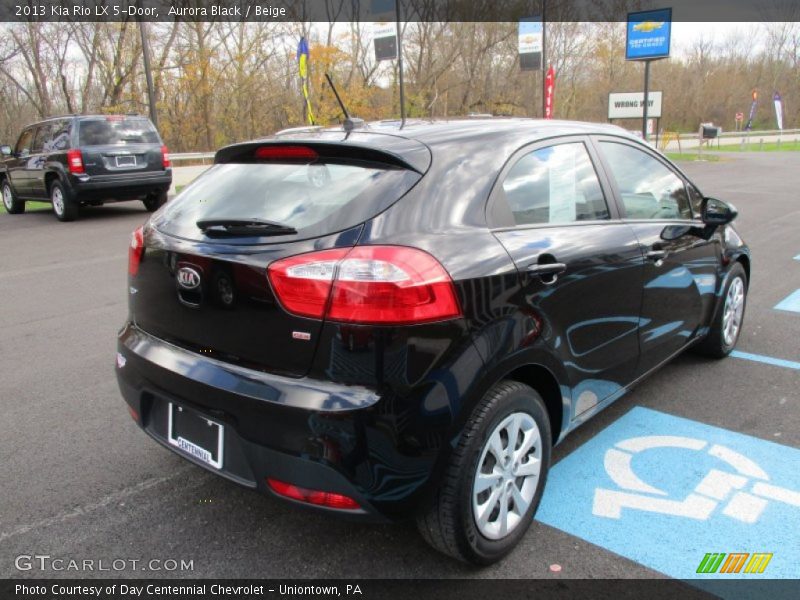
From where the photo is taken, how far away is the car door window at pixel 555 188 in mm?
2582

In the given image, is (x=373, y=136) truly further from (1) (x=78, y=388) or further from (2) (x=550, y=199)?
(1) (x=78, y=388)

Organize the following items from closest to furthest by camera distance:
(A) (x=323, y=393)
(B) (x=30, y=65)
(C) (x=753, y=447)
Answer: (A) (x=323, y=393)
(C) (x=753, y=447)
(B) (x=30, y=65)

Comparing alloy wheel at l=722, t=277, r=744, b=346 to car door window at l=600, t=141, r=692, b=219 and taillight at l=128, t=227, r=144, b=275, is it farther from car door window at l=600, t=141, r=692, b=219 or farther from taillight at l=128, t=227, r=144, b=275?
taillight at l=128, t=227, r=144, b=275

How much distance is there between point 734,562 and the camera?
94.1 inches

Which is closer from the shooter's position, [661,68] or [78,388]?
[78,388]

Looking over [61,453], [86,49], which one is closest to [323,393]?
[61,453]

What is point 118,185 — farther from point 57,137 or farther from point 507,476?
point 507,476

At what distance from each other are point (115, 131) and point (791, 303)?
11579 mm

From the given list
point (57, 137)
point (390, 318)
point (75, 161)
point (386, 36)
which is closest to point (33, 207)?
point (57, 137)

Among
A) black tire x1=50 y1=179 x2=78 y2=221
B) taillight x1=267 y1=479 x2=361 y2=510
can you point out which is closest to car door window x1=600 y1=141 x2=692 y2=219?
taillight x1=267 y1=479 x2=361 y2=510

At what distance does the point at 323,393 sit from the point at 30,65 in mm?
37757

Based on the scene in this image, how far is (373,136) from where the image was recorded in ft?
8.41

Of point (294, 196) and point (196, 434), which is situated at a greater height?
point (294, 196)

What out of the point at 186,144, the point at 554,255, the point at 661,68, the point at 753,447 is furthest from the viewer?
the point at 661,68
